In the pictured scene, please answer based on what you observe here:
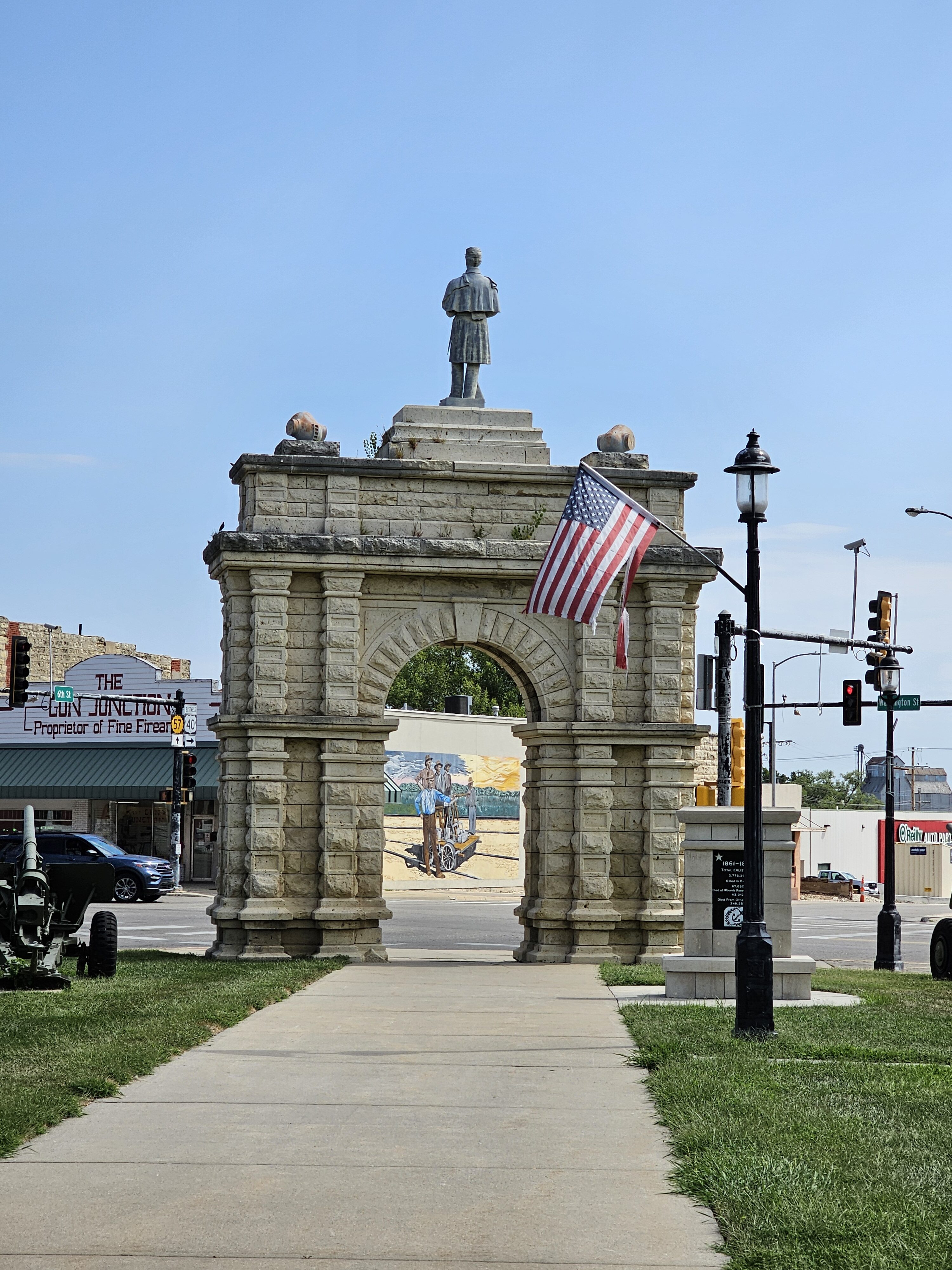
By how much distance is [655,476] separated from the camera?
2250cm

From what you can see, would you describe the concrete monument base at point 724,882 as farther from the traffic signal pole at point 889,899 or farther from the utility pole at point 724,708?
the utility pole at point 724,708

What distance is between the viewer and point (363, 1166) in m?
8.25

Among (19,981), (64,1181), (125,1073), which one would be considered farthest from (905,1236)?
(19,981)

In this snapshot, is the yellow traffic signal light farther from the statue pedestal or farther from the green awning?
the green awning

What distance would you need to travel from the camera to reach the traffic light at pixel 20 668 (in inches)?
1370

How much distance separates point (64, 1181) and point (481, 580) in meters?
15.0

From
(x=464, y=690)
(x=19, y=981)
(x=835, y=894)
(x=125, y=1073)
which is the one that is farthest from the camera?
(x=464, y=690)

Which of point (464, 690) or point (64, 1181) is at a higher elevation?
point (464, 690)

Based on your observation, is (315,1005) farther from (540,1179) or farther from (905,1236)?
(905,1236)

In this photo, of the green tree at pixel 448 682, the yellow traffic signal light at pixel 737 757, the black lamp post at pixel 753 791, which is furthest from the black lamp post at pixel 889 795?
the green tree at pixel 448 682

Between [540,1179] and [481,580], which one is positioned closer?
[540,1179]

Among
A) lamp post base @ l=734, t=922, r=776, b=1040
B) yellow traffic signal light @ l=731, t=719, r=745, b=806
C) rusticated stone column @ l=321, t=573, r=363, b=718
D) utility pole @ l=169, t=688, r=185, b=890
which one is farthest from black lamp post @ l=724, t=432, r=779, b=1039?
utility pole @ l=169, t=688, r=185, b=890

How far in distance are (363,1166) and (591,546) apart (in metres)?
10.1

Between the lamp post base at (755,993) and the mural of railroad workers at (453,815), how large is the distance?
3535 cm
